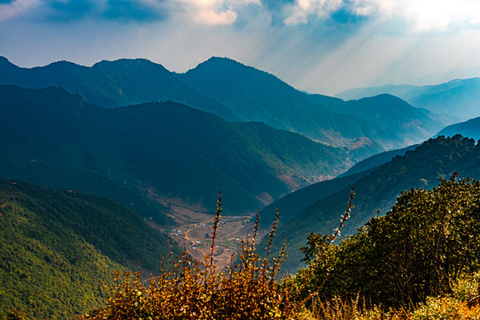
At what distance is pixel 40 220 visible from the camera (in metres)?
145

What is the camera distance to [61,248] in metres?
133

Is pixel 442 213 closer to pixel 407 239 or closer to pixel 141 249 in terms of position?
pixel 407 239

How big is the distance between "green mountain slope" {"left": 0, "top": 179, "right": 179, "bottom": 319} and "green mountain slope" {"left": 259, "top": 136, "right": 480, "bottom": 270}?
74422 millimetres

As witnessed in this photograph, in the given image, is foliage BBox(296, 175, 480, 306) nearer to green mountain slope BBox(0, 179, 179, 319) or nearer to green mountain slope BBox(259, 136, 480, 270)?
green mountain slope BBox(0, 179, 179, 319)

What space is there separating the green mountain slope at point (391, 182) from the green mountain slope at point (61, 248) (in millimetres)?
74422

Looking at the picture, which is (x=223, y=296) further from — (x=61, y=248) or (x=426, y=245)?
(x=61, y=248)

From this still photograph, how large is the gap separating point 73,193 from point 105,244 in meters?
54.9

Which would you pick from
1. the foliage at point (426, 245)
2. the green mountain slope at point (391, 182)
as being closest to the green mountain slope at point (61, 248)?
the green mountain slope at point (391, 182)

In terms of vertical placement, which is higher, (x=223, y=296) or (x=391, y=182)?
(x=391, y=182)

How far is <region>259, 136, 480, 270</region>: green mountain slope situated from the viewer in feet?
424

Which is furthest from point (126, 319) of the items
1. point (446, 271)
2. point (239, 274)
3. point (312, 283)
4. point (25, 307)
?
point (25, 307)

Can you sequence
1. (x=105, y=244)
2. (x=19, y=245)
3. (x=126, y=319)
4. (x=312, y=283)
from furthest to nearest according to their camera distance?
1. (x=105, y=244)
2. (x=19, y=245)
3. (x=312, y=283)
4. (x=126, y=319)

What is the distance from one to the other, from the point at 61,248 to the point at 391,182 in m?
141

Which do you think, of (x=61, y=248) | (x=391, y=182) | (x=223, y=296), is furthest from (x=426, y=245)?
(x=61, y=248)
